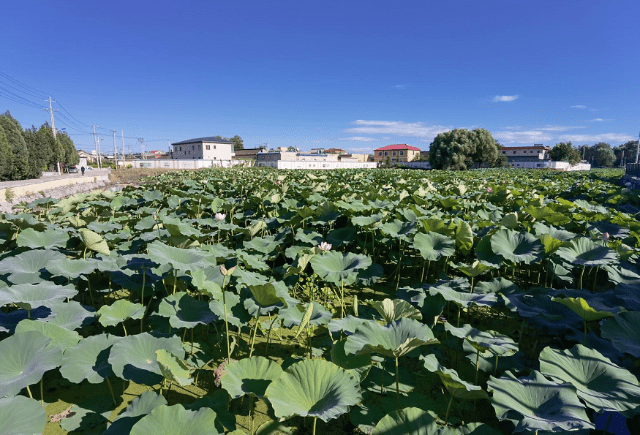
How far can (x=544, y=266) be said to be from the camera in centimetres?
294

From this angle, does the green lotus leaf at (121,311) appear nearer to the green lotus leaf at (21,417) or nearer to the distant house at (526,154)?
the green lotus leaf at (21,417)

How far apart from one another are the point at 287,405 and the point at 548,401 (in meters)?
0.89

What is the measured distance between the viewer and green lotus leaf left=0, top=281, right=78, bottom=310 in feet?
5.65

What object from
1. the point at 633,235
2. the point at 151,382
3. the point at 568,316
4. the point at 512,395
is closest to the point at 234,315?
the point at 151,382

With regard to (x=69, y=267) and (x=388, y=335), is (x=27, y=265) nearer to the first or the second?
(x=69, y=267)

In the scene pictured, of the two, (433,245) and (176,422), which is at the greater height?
(433,245)

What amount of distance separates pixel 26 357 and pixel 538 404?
6.39 ft

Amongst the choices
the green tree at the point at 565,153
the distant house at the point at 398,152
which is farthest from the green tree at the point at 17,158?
the green tree at the point at 565,153

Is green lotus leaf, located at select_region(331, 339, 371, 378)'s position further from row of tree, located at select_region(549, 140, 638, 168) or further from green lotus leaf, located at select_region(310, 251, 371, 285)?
row of tree, located at select_region(549, 140, 638, 168)

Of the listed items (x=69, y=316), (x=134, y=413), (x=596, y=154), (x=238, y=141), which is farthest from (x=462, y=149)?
(x=596, y=154)

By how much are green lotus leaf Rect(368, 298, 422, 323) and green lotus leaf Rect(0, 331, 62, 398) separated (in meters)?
1.34

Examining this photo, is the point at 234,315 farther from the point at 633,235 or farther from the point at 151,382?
the point at 633,235

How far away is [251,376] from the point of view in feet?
4.38

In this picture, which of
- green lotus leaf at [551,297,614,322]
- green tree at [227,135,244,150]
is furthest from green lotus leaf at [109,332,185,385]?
green tree at [227,135,244,150]
